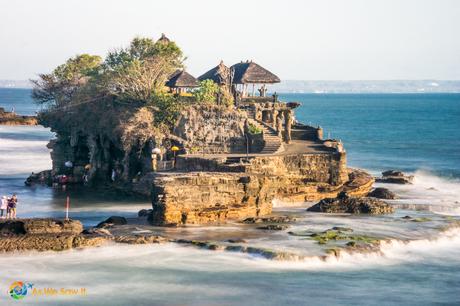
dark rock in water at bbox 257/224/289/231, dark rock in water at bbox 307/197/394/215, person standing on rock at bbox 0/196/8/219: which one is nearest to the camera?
dark rock in water at bbox 257/224/289/231

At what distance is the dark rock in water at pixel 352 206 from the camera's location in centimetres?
4506

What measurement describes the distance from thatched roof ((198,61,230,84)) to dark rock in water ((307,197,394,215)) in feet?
61.0

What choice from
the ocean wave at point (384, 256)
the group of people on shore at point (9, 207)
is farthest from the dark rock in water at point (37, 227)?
the ocean wave at point (384, 256)

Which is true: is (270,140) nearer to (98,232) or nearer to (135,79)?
(135,79)

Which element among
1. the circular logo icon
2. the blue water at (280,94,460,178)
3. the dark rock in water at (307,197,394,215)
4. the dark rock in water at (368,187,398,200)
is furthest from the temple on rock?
the blue water at (280,94,460,178)

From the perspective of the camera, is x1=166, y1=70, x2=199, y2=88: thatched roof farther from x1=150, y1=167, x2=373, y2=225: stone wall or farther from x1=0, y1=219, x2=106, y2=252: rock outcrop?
x1=0, y1=219, x2=106, y2=252: rock outcrop

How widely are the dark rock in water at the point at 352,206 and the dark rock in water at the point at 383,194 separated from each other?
4760 mm

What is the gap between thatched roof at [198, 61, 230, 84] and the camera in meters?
61.8

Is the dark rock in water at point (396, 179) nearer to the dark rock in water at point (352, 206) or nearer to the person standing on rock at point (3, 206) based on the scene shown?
the dark rock in water at point (352, 206)

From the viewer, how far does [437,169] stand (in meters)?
73.7

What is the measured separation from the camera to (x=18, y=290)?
97.1 feet

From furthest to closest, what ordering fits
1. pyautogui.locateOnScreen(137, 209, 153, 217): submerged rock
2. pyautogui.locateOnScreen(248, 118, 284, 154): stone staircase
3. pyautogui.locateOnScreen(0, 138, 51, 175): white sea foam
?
1. pyautogui.locateOnScreen(0, 138, 51, 175): white sea foam
2. pyautogui.locateOnScreen(248, 118, 284, 154): stone staircase
3. pyautogui.locateOnScreen(137, 209, 153, 217): submerged rock

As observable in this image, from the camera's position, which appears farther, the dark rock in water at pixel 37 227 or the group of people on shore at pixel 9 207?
the group of people on shore at pixel 9 207

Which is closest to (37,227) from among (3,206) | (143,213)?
(3,206)
